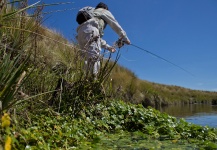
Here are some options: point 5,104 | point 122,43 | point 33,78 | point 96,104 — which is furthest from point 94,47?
point 5,104

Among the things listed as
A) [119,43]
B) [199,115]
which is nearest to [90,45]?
[119,43]

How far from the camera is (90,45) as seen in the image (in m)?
4.00

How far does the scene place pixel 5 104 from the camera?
1.47 m

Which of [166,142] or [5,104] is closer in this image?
[5,104]

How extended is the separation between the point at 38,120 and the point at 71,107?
839 millimetres

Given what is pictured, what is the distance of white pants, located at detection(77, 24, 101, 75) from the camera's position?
12.3 feet

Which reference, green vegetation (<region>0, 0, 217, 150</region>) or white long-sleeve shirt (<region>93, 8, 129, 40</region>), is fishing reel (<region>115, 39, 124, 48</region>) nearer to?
green vegetation (<region>0, 0, 217, 150</region>)

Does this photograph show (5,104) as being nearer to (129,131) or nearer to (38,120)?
(38,120)

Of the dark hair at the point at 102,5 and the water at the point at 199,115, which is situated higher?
the dark hair at the point at 102,5

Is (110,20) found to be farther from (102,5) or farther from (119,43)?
(119,43)

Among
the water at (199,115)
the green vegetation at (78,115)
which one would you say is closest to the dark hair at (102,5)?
the green vegetation at (78,115)

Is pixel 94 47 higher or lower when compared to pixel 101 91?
higher

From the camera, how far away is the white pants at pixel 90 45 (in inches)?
147

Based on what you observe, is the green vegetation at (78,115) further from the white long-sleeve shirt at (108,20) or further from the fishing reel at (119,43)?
the white long-sleeve shirt at (108,20)
